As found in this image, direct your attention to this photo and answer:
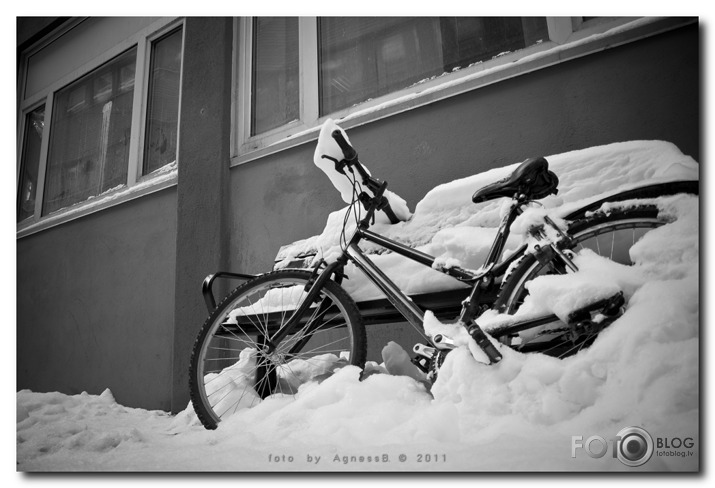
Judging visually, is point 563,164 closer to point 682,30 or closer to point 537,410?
point 682,30

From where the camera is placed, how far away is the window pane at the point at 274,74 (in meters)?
2.74

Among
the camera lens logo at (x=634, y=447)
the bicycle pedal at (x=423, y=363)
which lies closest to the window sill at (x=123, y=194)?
the bicycle pedal at (x=423, y=363)

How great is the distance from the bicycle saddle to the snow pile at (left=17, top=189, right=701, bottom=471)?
264 millimetres

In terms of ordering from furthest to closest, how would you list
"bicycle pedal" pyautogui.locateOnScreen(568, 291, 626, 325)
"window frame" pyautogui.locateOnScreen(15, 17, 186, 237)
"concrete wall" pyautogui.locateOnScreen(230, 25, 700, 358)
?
"window frame" pyautogui.locateOnScreen(15, 17, 186, 237), "concrete wall" pyautogui.locateOnScreen(230, 25, 700, 358), "bicycle pedal" pyautogui.locateOnScreen(568, 291, 626, 325)

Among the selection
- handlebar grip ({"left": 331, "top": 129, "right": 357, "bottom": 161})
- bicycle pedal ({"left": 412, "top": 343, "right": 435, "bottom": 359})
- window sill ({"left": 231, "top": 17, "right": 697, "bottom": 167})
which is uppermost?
window sill ({"left": 231, "top": 17, "right": 697, "bottom": 167})

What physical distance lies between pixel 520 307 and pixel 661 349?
367 mm

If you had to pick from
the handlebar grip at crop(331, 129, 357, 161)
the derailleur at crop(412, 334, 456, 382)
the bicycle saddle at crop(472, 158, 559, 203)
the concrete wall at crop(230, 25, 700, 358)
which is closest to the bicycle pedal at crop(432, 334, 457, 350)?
the derailleur at crop(412, 334, 456, 382)

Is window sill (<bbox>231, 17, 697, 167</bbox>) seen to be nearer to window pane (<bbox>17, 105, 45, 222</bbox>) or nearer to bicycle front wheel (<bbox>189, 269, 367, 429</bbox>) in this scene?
bicycle front wheel (<bbox>189, 269, 367, 429</bbox>)

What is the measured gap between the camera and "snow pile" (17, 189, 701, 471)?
1287mm

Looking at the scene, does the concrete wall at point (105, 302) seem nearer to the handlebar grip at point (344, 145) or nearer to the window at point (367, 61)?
the window at point (367, 61)

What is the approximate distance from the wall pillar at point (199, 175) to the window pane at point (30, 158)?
734 mm

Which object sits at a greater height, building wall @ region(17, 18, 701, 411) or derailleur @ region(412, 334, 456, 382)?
building wall @ region(17, 18, 701, 411)

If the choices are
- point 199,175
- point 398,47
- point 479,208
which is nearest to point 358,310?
point 479,208

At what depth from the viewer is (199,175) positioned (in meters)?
2.84
